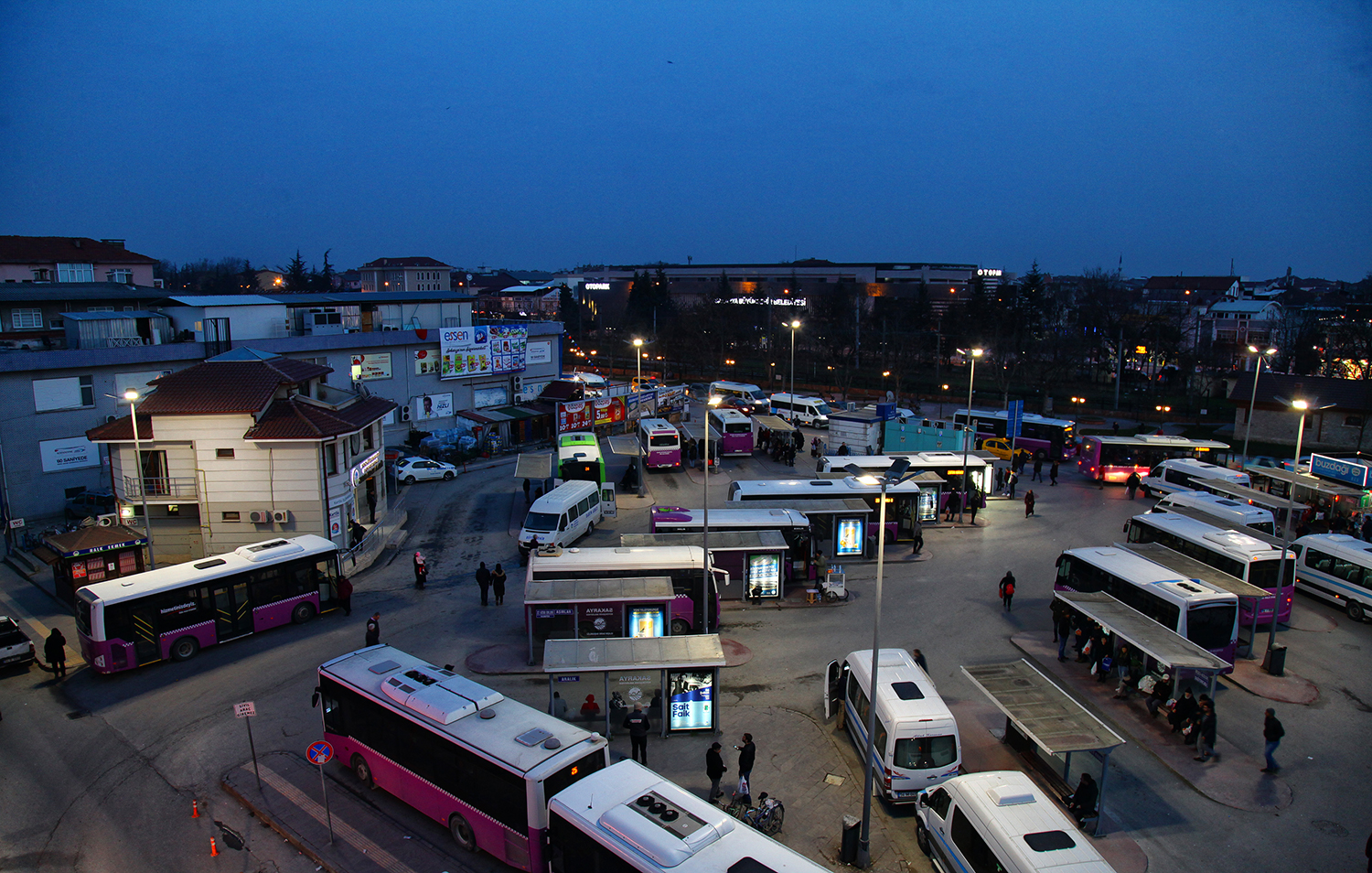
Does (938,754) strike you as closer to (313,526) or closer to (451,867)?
(451,867)

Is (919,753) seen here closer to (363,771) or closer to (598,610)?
(598,610)

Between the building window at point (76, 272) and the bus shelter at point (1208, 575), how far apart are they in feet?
225

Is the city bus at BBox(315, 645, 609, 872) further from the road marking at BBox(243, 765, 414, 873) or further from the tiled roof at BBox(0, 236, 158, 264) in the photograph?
the tiled roof at BBox(0, 236, 158, 264)

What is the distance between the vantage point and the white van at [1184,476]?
29.1m

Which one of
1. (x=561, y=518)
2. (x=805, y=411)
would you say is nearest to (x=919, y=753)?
(x=561, y=518)

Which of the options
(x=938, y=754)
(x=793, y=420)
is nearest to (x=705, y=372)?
(x=793, y=420)

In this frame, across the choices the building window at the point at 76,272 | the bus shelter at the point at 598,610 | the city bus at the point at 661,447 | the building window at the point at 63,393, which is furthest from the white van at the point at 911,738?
the building window at the point at 76,272

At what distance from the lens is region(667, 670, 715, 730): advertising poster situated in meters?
13.8

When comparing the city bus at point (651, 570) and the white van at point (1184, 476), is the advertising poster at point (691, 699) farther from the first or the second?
the white van at point (1184, 476)

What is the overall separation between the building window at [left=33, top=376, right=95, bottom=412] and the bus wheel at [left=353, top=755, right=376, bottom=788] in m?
25.6

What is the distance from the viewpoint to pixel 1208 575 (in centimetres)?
1839

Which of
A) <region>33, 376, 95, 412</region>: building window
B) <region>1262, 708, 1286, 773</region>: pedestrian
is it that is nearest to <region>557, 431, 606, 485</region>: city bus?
<region>33, 376, 95, 412</region>: building window

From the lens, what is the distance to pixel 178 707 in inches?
600

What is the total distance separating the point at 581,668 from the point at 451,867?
3516mm
